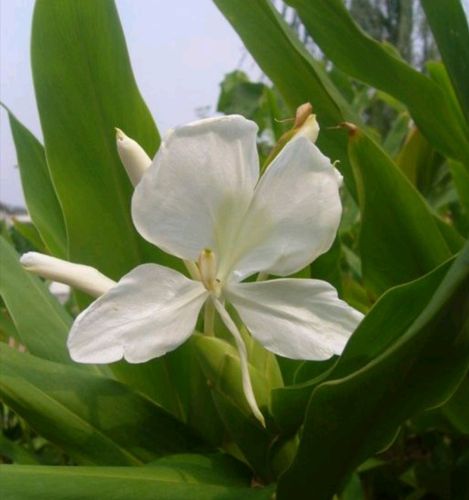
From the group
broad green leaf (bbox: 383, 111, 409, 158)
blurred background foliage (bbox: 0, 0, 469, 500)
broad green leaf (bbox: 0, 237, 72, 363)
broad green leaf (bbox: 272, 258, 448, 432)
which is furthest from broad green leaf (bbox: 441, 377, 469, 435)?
broad green leaf (bbox: 383, 111, 409, 158)

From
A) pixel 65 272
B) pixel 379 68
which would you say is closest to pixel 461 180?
pixel 379 68

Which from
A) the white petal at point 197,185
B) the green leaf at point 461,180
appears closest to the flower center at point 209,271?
the white petal at point 197,185

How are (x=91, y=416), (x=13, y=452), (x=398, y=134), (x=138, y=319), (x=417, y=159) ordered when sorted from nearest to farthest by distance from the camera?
1. (x=138, y=319)
2. (x=91, y=416)
3. (x=13, y=452)
4. (x=417, y=159)
5. (x=398, y=134)

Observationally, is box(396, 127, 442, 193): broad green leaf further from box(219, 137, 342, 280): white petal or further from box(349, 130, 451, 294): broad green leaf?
box(219, 137, 342, 280): white petal

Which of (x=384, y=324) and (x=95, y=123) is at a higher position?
(x=95, y=123)

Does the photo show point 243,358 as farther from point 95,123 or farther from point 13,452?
point 13,452

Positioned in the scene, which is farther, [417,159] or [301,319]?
[417,159]

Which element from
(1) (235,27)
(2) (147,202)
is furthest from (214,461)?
(1) (235,27)

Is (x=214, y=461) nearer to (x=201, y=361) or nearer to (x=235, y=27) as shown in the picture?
(x=201, y=361)
